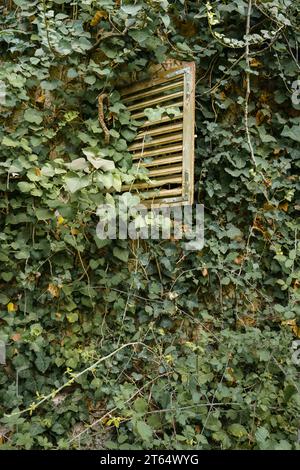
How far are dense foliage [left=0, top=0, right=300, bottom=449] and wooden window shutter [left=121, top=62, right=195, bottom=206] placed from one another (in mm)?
96

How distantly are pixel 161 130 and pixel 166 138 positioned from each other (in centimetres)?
6

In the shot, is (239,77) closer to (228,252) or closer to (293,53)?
(293,53)

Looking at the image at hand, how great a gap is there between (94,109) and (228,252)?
1.11 metres

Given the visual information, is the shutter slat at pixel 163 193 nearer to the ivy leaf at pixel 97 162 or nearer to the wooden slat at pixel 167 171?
the wooden slat at pixel 167 171

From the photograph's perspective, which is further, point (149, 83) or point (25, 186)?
point (149, 83)

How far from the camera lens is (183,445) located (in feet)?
6.80

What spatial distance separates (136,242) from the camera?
261cm

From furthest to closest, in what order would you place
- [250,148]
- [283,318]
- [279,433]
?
[250,148], [283,318], [279,433]

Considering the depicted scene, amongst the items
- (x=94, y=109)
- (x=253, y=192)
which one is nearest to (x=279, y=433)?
(x=253, y=192)

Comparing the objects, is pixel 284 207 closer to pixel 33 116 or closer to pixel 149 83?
pixel 149 83

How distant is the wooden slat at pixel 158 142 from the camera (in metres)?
2.42

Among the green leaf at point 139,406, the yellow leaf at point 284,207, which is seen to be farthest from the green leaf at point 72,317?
the yellow leaf at point 284,207

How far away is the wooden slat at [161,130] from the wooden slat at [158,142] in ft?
0.10

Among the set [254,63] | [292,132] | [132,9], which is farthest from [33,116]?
[292,132]
